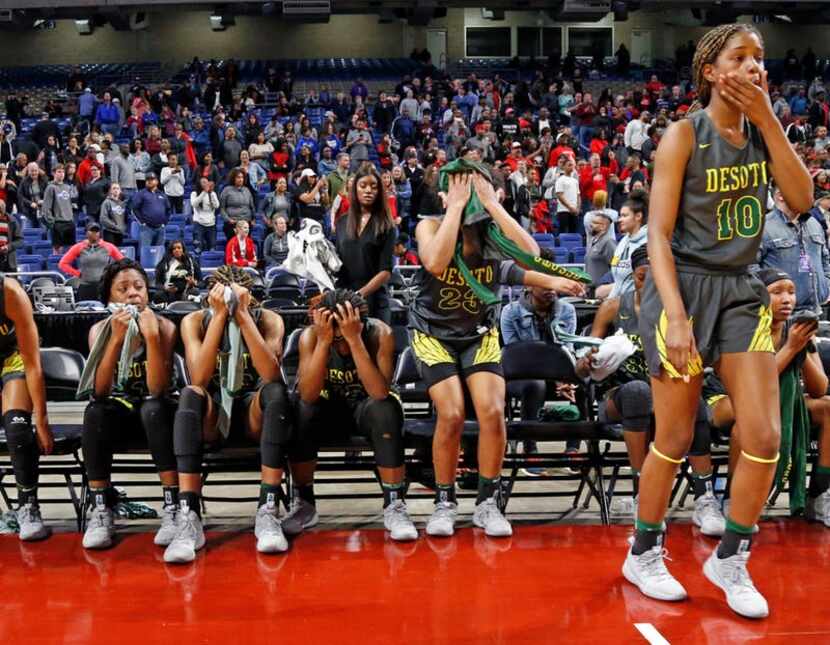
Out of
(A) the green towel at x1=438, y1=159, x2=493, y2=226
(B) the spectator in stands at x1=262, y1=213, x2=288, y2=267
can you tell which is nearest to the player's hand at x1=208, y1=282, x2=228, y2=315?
(A) the green towel at x1=438, y1=159, x2=493, y2=226

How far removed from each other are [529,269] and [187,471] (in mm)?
1667

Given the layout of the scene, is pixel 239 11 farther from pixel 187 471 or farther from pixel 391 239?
pixel 187 471

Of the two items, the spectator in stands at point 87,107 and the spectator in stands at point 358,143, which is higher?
the spectator in stands at point 87,107

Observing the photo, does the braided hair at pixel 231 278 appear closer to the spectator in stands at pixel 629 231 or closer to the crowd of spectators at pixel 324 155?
the spectator in stands at pixel 629 231

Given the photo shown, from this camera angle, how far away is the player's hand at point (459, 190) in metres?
4.54

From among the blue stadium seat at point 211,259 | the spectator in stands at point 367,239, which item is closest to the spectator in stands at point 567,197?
the blue stadium seat at point 211,259

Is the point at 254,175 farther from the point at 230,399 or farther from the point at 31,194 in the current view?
the point at 230,399

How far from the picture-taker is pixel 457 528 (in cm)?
462

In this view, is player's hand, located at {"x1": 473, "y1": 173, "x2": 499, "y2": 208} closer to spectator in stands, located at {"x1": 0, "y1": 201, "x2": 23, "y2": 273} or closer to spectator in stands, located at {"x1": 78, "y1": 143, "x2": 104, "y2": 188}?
spectator in stands, located at {"x1": 0, "y1": 201, "x2": 23, "y2": 273}

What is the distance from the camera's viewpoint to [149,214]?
12891mm

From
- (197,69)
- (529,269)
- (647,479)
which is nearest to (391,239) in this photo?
(529,269)

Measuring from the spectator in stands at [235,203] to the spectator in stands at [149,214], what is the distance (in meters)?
0.75

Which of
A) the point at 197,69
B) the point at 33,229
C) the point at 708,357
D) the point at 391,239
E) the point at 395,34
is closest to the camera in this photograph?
the point at 708,357

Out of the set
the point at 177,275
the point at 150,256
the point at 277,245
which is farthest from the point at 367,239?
the point at 150,256
